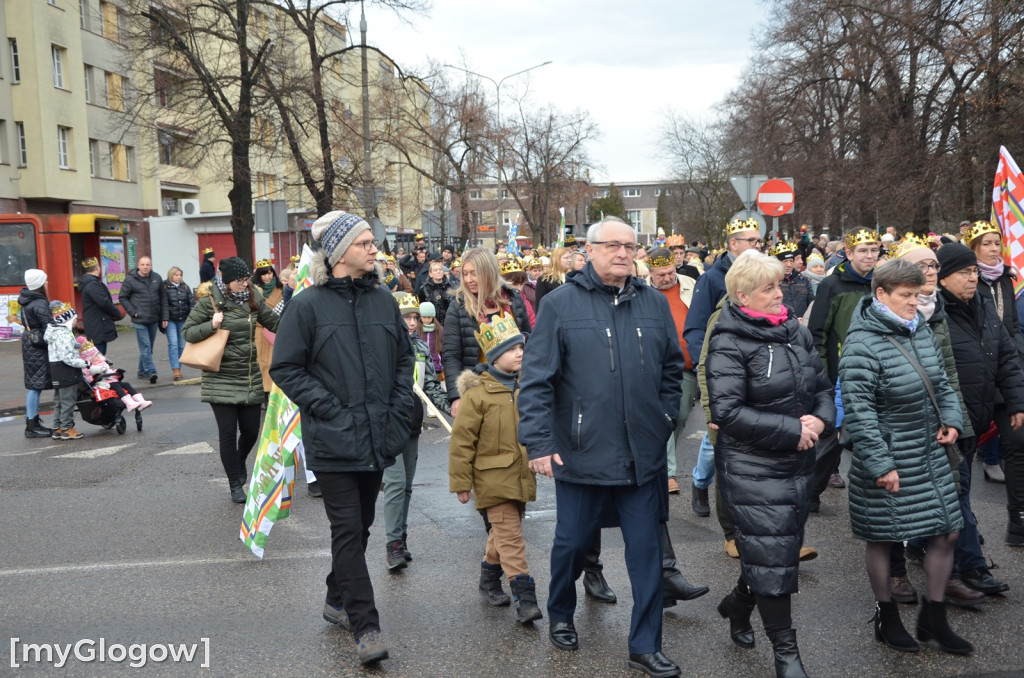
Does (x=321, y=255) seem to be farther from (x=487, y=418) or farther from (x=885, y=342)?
(x=885, y=342)

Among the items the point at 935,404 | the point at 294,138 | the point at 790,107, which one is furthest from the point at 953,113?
the point at 935,404

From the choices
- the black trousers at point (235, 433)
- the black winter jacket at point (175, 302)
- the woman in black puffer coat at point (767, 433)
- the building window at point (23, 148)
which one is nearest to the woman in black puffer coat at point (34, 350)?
the black trousers at point (235, 433)

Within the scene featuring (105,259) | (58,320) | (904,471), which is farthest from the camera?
(105,259)

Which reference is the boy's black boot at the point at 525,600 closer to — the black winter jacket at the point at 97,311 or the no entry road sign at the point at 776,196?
the black winter jacket at the point at 97,311

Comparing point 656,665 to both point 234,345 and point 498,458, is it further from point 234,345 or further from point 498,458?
point 234,345

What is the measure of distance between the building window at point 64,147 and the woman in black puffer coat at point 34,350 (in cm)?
2829

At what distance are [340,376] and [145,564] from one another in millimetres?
→ 2452

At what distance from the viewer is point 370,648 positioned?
4.57 metres

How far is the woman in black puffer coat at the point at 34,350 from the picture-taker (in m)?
11.3

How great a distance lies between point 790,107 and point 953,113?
24.7 ft

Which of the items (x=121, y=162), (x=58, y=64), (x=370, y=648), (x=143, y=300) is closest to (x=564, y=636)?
(x=370, y=648)

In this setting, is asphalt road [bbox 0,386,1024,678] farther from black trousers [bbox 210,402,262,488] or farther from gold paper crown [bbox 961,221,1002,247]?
gold paper crown [bbox 961,221,1002,247]

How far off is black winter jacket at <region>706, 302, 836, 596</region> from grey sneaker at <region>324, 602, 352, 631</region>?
200 centimetres

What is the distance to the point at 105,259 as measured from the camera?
2970cm
